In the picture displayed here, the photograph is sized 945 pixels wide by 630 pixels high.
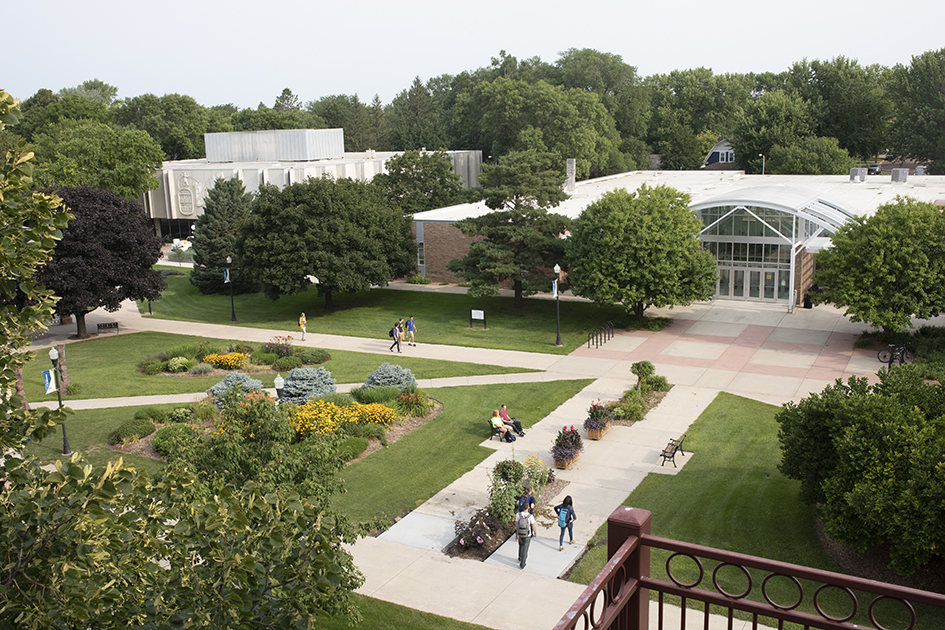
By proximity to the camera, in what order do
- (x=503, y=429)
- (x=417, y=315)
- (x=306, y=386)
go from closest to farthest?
(x=503, y=429) → (x=306, y=386) → (x=417, y=315)

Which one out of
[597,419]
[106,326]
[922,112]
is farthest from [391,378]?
[922,112]

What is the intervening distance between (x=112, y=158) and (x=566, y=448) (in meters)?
53.0

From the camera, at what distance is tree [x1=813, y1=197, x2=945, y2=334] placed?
28391 millimetres

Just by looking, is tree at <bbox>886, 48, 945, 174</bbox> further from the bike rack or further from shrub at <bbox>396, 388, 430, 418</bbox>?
shrub at <bbox>396, 388, 430, 418</bbox>

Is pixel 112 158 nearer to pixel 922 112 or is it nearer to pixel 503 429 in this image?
pixel 503 429

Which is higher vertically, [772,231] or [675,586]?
[772,231]

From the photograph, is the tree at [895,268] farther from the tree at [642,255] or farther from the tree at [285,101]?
the tree at [285,101]

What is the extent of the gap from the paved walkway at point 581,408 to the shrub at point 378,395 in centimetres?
265

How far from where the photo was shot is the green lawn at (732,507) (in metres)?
15.5

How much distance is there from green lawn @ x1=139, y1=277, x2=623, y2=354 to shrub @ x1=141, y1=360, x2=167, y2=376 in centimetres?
728

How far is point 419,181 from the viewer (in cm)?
5512

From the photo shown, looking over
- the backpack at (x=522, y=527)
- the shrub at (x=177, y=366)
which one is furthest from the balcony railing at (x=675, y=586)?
the shrub at (x=177, y=366)

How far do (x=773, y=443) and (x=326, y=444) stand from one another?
14.1 metres

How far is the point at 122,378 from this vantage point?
29688 millimetres
